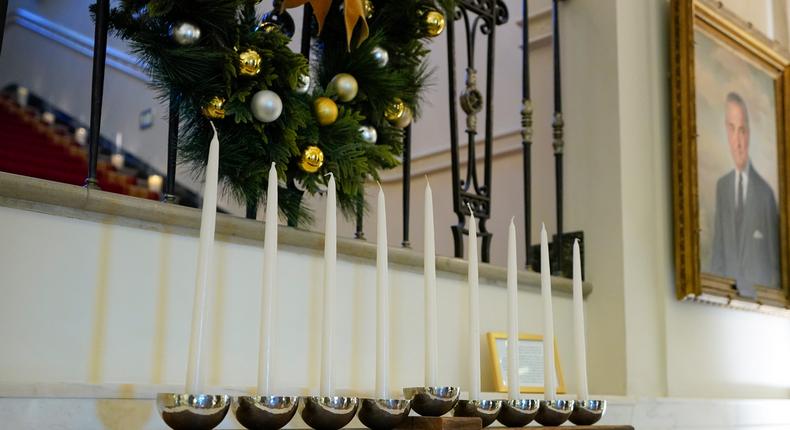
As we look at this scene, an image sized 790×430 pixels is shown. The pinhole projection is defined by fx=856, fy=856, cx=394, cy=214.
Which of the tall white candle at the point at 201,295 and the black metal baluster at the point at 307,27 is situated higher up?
the black metal baluster at the point at 307,27

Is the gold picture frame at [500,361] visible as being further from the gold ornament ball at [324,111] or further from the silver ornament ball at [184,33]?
the silver ornament ball at [184,33]

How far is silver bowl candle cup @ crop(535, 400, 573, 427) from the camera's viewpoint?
100 centimetres

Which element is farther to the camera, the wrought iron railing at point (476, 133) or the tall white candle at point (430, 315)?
the wrought iron railing at point (476, 133)

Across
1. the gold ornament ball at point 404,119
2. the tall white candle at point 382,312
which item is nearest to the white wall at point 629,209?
the gold ornament ball at point 404,119

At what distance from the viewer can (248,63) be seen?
45.2 inches

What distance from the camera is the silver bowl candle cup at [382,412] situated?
0.84 meters

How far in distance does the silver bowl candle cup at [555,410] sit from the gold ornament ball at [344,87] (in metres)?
0.55

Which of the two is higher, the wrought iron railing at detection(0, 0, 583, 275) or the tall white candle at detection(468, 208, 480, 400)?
the wrought iron railing at detection(0, 0, 583, 275)

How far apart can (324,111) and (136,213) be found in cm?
32

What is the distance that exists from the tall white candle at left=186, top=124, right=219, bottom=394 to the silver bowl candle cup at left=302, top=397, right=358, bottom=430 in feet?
0.36

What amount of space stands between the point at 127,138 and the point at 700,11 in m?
3.33

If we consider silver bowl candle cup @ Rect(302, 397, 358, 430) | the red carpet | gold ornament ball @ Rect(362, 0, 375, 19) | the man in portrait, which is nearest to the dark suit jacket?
the man in portrait

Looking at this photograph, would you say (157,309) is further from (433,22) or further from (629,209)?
(629,209)

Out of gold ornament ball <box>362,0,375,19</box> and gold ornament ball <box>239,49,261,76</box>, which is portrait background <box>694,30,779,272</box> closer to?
gold ornament ball <box>362,0,375,19</box>
